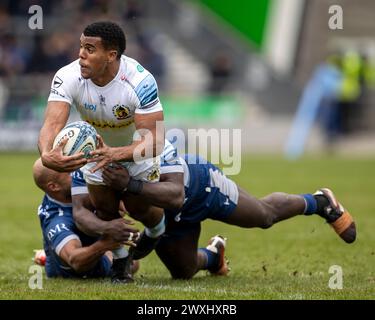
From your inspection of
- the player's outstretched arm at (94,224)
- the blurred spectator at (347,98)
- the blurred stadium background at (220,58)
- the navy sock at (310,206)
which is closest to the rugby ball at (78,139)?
the player's outstretched arm at (94,224)

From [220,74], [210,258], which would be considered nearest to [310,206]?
[210,258]

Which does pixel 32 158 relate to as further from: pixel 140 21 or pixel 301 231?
pixel 301 231

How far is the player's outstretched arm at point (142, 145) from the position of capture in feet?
24.5

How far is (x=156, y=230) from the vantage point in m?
8.16

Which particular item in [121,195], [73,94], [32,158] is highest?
[73,94]

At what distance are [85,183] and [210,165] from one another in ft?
3.59

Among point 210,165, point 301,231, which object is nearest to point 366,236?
point 301,231

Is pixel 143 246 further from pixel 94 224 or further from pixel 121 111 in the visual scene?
pixel 121 111

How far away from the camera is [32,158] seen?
2352 cm

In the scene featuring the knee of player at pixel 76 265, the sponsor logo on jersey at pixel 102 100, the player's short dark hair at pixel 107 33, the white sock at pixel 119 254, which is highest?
the player's short dark hair at pixel 107 33

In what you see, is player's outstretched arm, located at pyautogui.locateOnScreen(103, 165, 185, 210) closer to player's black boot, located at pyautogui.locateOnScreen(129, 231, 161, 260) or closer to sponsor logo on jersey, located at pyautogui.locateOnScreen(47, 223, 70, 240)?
player's black boot, located at pyautogui.locateOnScreen(129, 231, 161, 260)

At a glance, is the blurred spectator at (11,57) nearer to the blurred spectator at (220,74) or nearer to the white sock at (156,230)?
the blurred spectator at (220,74)

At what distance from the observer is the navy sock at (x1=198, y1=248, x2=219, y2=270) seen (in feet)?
29.1

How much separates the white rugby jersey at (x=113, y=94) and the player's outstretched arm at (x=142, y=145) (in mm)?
69
